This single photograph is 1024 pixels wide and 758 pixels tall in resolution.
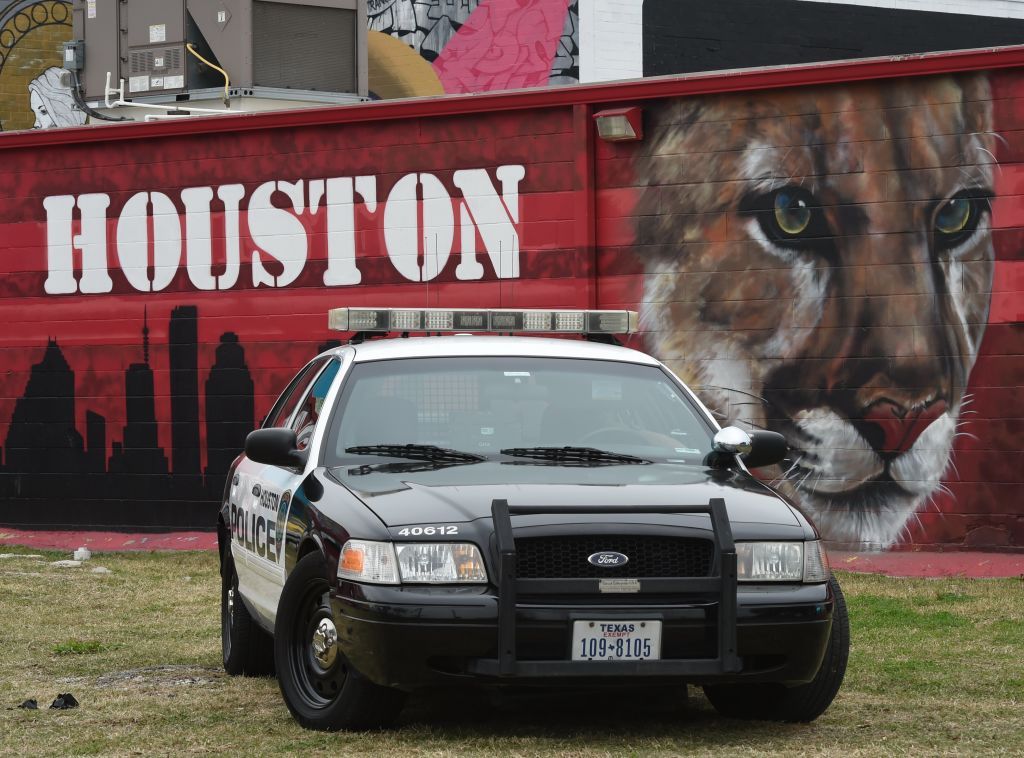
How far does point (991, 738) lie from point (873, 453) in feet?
24.9

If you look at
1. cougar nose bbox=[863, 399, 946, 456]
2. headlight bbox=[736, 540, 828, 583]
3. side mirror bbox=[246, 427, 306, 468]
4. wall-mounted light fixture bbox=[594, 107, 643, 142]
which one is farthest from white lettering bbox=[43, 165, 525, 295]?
headlight bbox=[736, 540, 828, 583]

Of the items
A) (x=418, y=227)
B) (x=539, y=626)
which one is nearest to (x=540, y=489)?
(x=539, y=626)

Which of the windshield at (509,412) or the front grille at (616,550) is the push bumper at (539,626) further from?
the windshield at (509,412)

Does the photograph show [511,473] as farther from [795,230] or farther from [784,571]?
[795,230]

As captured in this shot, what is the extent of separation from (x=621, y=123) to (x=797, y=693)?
339 inches

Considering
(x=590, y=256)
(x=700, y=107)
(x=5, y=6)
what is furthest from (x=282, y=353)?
(x=5, y=6)

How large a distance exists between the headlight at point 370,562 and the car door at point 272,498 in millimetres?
1022

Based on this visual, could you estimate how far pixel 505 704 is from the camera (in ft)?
22.7

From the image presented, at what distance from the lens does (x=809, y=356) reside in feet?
45.5

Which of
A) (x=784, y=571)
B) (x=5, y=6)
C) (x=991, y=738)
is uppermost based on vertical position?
(x=5, y=6)

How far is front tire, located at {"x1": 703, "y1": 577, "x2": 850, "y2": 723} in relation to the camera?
6.40 meters

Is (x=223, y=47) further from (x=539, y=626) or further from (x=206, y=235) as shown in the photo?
(x=539, y=626)

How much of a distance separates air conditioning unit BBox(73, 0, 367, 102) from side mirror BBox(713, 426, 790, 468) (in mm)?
14727

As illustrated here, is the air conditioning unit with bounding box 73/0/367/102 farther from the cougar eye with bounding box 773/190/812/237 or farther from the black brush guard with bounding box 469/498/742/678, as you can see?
the black brush guard with bounding box 469/498/742/678
